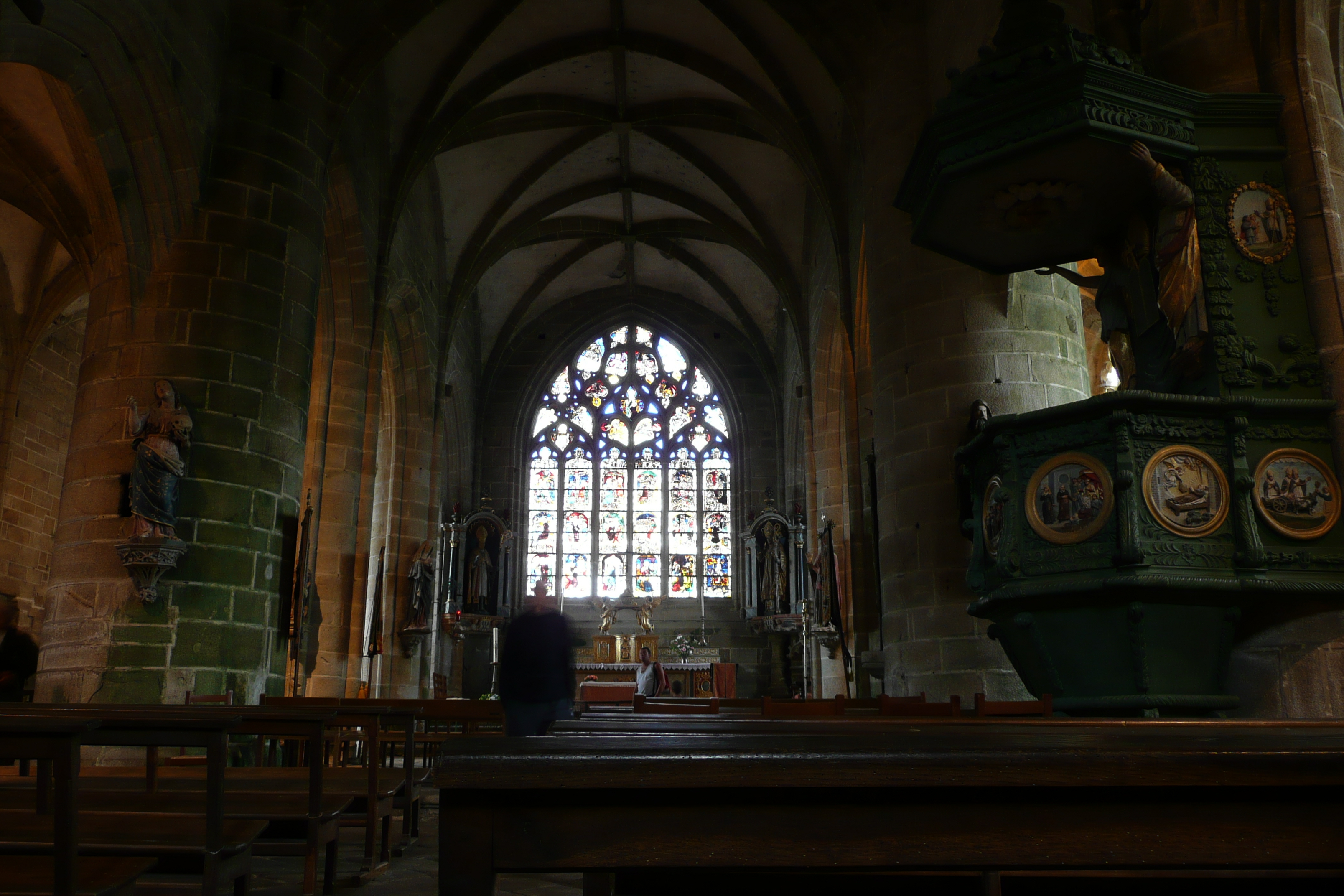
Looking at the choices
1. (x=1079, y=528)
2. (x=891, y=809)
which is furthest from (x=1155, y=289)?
(x=891, y=809)

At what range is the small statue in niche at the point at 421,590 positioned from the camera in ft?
47.3

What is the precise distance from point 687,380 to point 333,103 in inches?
464

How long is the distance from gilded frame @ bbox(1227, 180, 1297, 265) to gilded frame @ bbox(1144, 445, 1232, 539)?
1.41 m

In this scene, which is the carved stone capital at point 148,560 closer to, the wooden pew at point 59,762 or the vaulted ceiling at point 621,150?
the wooden pew at point 59,762

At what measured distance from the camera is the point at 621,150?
16.6 metres

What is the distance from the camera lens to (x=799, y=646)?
18219 mm

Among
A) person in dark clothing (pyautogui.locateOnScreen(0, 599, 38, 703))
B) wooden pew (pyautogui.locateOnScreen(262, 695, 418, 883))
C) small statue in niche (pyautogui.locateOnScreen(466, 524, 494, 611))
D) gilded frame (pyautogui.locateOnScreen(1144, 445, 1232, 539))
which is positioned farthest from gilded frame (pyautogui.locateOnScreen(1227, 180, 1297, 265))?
small statue in niche (pyautogui.locateOnScreen(466, 524, 494, 611))

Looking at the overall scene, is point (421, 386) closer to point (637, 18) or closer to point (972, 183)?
point (637, 18)

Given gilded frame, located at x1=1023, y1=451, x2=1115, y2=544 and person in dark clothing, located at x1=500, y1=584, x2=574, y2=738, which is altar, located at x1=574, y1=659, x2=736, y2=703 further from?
person in dark clothing, located at x1=500, y1=584, x2=574, y2=738

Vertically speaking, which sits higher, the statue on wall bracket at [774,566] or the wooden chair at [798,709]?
the statue on wall bracket at [774,566]

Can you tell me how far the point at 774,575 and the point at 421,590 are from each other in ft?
20.5

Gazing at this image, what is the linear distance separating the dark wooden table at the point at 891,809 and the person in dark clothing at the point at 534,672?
3.99 metres

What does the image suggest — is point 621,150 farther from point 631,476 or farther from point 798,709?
point 798,709

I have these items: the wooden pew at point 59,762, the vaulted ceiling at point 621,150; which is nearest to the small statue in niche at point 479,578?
the vaulted ceiling at point 621,150
